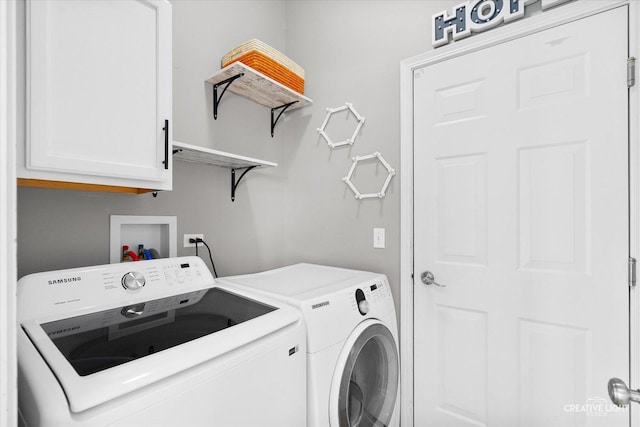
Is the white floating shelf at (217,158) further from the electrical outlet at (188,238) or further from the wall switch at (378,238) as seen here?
the wall switch at (378,238)

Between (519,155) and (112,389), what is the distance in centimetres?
165

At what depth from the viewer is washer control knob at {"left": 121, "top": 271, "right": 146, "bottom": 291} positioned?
115cm

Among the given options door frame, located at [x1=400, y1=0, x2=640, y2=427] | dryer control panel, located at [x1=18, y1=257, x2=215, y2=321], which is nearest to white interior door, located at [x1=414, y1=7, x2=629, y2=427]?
door frame, located at [x1=400, y1=0, x2=640, y2=427]

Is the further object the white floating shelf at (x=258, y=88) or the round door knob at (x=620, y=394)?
the white floating shelf at (x=258, y=88)

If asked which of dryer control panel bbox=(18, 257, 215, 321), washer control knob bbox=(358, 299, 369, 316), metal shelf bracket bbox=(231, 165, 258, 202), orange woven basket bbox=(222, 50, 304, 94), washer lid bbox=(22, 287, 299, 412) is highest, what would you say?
orange woven basket bbox=(222, 50, 304, 94)

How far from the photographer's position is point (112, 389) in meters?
0.61

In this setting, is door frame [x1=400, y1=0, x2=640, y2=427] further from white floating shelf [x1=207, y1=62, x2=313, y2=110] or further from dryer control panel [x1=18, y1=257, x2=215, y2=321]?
dryer control panel [x1=18, y1=257, x2=215, y2=321]

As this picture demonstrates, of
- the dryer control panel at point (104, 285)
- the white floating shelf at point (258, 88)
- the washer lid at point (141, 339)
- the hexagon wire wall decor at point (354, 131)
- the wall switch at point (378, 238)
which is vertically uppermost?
the white floating shelf at point (258, 88)

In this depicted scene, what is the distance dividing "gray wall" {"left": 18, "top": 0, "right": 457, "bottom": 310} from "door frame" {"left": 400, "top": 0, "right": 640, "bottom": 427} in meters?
0.06

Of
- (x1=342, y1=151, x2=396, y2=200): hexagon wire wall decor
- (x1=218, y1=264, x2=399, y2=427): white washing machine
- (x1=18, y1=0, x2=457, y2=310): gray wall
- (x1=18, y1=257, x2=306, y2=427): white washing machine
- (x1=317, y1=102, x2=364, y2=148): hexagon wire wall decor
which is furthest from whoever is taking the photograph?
(x1=317, y1=102, x2=364, y2=148): hexagon wire wall decor

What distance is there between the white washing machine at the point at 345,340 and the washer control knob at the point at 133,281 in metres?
0.36

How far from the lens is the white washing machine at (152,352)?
0.61m
